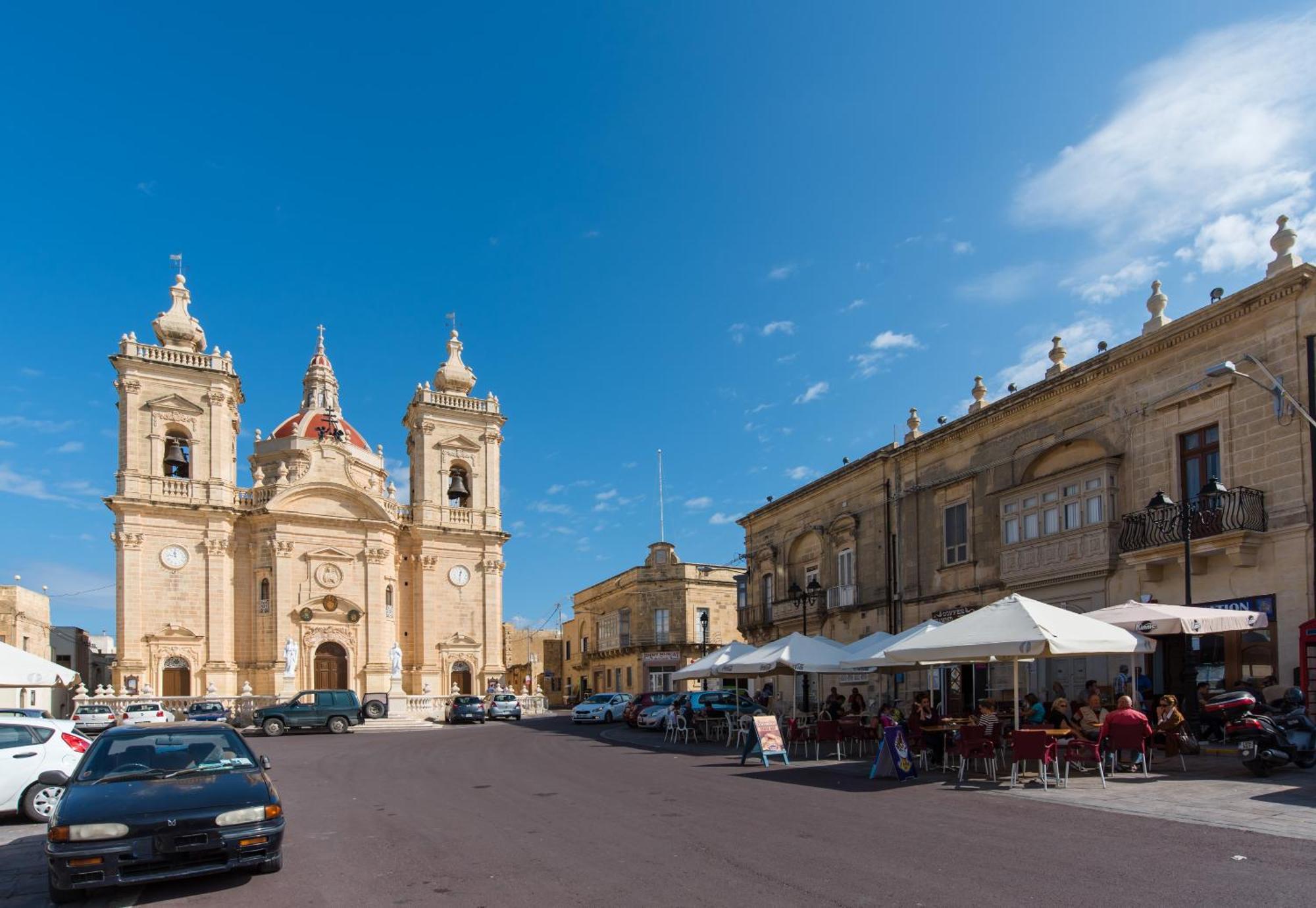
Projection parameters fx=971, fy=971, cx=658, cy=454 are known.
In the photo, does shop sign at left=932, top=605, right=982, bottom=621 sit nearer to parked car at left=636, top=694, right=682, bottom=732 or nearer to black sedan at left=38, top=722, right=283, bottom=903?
parked car at left=636, top=694, right=682, bottom=732

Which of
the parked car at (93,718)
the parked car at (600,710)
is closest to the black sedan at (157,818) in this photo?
the parked car at (93,718)

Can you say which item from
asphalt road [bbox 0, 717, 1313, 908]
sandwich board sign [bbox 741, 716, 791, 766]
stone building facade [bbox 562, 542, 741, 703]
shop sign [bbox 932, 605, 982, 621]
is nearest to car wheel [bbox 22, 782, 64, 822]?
asphalt road [bbox 0, 717, 1313, 908]

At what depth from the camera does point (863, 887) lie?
759 centimetres

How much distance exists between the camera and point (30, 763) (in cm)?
1237

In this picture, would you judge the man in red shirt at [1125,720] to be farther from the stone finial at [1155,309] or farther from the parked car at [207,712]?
the parked car at [207,712]

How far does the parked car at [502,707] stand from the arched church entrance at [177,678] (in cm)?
1390

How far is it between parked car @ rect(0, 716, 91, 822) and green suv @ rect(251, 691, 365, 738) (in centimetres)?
2271

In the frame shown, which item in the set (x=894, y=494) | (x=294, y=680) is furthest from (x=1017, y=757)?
(x=294, y=680)

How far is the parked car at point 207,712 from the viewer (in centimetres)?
3559

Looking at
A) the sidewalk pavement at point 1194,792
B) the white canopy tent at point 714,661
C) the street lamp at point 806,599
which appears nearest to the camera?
the sidewalk pavement at point 1194,792

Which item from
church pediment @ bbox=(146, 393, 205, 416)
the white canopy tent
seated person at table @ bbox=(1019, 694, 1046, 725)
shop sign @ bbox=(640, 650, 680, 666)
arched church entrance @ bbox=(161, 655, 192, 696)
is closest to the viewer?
seated person at table @ bbox=(1019, 694, 1046, 725)

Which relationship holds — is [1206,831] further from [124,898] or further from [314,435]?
[314,435]

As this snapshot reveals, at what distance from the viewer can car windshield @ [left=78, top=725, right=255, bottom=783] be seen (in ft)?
28.3

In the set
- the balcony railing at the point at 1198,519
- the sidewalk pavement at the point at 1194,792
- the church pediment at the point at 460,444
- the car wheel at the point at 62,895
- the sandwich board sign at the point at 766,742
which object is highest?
the church pediment at the point at 460,444
